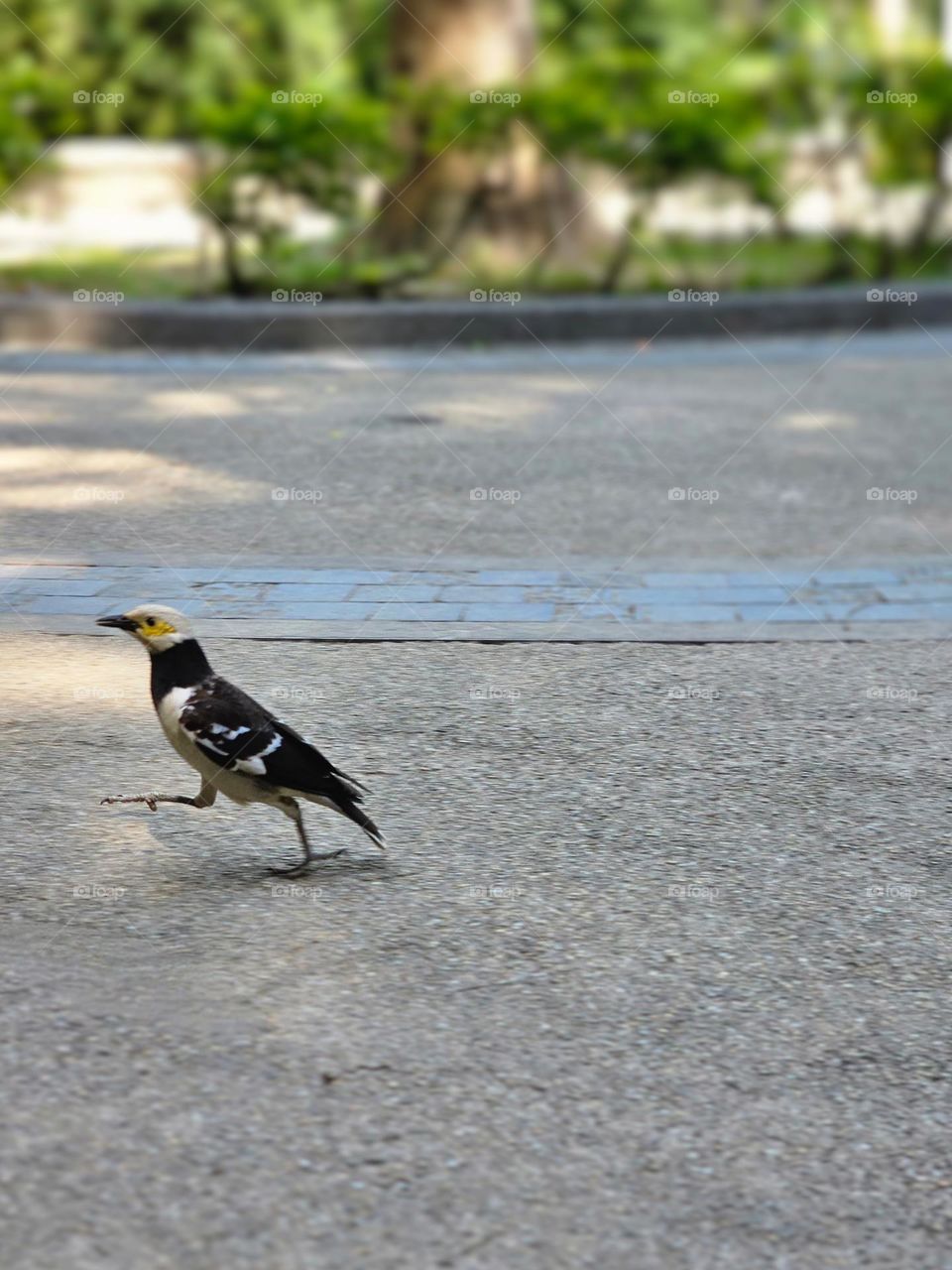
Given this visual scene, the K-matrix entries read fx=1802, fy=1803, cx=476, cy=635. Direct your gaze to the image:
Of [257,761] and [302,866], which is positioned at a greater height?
[257,761]

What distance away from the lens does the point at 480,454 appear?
10203 millimetres

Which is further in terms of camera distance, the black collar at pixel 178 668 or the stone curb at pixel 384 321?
the stone curb at pixel 384 321

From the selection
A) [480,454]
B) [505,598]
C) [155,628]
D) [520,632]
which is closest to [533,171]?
[480,454]

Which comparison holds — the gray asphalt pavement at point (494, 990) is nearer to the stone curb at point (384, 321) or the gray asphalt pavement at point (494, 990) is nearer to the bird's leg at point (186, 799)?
the bird's leg at point (186, 799)

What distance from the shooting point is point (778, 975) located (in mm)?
4117

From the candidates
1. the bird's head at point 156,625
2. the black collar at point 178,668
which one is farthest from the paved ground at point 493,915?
the bird's head at point 156,625

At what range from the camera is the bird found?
4438mm

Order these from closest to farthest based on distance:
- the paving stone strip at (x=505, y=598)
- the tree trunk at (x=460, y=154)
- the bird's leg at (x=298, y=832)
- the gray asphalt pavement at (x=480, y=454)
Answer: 1. the bird's leg at (x=298, y=832)
2. the paving stone strip at (x=505, y=598)
3. the gray asphalt pavement at (x=480, y=454)
4. the tree trunk at (x=460, y=154)

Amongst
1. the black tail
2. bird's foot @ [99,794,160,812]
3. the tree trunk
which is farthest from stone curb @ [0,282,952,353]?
the black tail

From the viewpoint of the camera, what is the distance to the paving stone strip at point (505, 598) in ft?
23.1

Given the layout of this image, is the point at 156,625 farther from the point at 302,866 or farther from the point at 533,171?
the point at 533,171

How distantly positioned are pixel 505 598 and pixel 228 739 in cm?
311

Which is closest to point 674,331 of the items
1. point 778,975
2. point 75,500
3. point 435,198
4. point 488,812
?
point 435,198

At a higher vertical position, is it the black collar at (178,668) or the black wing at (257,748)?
the black collar at (178,668)
